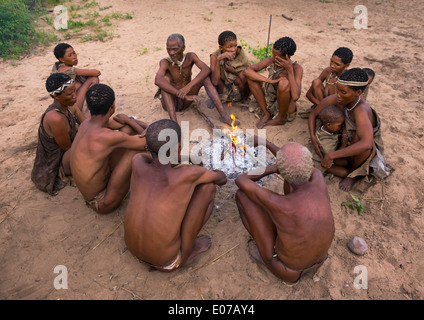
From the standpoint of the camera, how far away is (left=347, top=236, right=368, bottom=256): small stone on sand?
297 centimetres

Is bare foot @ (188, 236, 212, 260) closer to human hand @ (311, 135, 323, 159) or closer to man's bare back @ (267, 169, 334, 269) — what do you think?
man's bare back @ (267, 169, 334, 269)

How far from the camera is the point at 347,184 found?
3.69 metres

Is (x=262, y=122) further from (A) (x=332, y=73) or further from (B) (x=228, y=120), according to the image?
(A) (x=332, y=73)

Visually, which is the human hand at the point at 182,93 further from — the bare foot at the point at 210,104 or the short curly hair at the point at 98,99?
the short curly hair at the point at 98,99

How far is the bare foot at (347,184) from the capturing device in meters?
3.68

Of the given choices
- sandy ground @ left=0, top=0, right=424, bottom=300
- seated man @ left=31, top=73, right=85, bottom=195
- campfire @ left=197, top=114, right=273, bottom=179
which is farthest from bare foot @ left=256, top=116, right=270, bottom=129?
seated man @ left=31, top=73, right=85, bottom=195

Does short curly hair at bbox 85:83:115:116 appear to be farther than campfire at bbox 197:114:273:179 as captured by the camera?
No

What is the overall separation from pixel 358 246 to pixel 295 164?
1.46m

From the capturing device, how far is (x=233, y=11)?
941 centimetres

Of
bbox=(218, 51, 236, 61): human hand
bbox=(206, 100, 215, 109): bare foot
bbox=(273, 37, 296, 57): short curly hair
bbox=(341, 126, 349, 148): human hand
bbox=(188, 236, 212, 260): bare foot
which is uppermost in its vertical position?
bbox=(273, 37, 296, 57): short curly hair

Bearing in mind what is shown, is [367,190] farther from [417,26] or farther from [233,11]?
[233,11]

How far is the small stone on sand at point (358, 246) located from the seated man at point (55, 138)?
11.9 ft

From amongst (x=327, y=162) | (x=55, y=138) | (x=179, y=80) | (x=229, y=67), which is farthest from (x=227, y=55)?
(x=55, y=138)

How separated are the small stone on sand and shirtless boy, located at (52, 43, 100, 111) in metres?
4.52
